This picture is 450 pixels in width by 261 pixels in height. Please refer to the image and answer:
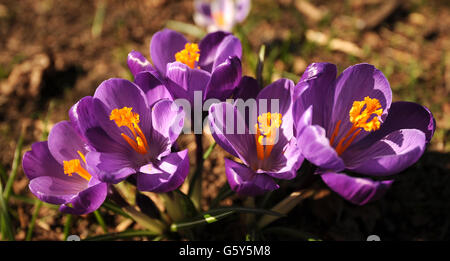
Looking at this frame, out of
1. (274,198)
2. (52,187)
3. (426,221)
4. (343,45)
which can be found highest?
(343,45)

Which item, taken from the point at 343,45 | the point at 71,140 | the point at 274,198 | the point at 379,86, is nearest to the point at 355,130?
the point at 379,86

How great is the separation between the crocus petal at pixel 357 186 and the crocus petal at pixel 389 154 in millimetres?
83

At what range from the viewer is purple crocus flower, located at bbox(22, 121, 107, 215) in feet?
4.68

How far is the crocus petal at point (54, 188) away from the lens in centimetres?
135

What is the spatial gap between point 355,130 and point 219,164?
3.36ft

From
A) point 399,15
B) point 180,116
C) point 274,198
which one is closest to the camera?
point 180,116

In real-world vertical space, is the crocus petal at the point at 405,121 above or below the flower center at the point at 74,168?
above

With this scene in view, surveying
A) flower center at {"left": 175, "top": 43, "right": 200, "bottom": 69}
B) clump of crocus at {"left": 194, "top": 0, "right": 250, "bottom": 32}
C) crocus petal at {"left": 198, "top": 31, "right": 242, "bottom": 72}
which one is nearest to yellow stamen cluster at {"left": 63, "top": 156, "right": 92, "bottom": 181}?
flower center at {"left": 175, "top": 43, "right": 200, "bottom": 69}

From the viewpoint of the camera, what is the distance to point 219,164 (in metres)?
2.37

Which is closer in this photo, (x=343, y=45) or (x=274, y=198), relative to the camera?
(x=274, y=198)

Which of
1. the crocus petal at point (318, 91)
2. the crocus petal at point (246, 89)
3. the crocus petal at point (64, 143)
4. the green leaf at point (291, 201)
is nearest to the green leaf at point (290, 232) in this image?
the green leaf at point (291, 201)

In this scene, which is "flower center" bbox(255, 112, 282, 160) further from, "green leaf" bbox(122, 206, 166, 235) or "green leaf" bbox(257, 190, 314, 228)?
"green leaf" bbox(122, 206, 166, 235)

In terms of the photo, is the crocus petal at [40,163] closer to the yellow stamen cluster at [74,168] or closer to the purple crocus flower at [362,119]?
the yellow stamen cluster at [74,168]
